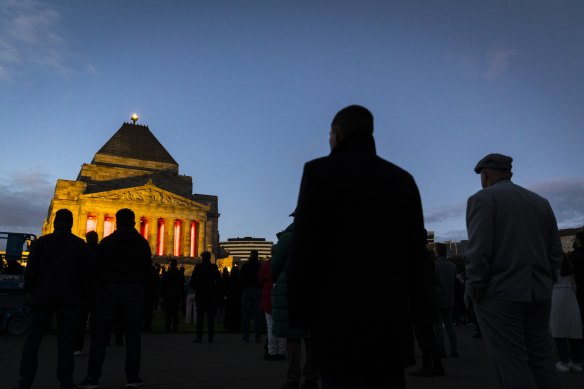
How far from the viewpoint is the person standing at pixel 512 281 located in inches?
152

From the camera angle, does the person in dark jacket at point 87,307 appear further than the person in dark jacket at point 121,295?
Yes

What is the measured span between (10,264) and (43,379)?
8495 millimetres

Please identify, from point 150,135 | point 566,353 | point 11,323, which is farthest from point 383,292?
point 150,135

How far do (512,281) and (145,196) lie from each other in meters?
57.6

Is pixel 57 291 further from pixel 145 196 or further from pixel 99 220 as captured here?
pixel 145 196

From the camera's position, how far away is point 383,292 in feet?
7.37

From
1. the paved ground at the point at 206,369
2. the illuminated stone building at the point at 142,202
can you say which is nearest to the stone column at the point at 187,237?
the illuminated stone building at the point at 142,202

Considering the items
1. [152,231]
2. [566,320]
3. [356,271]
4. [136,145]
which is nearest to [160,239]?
[152,231]

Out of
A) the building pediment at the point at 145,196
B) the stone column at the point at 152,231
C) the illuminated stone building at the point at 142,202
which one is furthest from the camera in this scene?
the stone column at the point at 152,231

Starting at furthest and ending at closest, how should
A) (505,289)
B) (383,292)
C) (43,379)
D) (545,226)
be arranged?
(43,379)
(545,226)
(505,289)
(383,292)

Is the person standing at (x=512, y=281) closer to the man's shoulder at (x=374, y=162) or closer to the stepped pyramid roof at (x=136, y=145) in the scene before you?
the man's shoulder at (x=374, y=162)

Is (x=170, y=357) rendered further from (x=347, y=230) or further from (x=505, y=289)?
(x=347, y=230)

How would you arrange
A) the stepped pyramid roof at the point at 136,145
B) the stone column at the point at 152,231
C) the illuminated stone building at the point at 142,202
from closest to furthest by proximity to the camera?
the illuminated stone building at the point at 142,202, the stone column at the point at 152,231, the stepped pyramid roof at the point at 136,145

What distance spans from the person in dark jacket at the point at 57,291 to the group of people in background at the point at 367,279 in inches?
0.5
